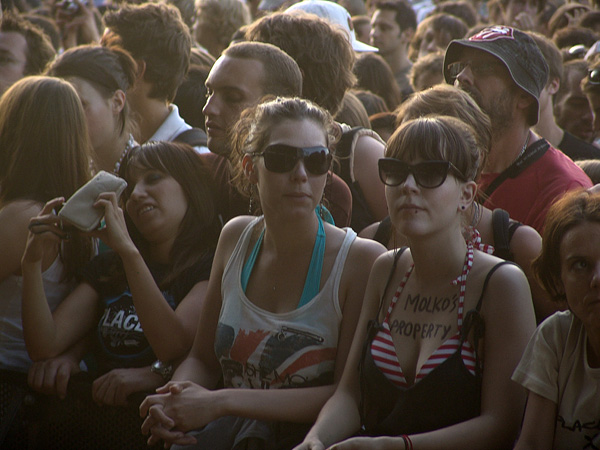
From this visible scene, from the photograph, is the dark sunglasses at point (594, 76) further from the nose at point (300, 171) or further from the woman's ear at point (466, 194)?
the nose at point (300, 171)

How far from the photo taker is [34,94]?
348cm

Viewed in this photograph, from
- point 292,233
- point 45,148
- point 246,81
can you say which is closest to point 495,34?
point 246,81

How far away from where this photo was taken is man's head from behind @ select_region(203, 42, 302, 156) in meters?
3.43

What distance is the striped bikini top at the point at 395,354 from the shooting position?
85.5 inches

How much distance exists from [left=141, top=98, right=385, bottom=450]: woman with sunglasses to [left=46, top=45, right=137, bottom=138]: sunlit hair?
1.60 meters

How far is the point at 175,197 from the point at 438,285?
141 centimetres

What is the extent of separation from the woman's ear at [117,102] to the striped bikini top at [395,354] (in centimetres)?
232

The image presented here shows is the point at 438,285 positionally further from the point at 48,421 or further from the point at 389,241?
the point at 48,421

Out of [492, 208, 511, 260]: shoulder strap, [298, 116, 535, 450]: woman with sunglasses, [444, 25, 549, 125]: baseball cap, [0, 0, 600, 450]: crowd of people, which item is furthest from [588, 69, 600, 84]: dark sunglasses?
[298, 116, 535, 450]: woman with sunglasses

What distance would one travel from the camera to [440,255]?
2.34 metres

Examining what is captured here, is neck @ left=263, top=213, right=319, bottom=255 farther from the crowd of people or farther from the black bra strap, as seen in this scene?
the black bra strap

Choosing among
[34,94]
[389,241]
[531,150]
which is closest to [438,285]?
[389,241]

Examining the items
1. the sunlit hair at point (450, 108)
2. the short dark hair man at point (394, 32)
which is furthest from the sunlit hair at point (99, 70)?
the short dark hair man at point (394, 32)

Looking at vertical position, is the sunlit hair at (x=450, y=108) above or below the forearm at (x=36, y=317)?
above
